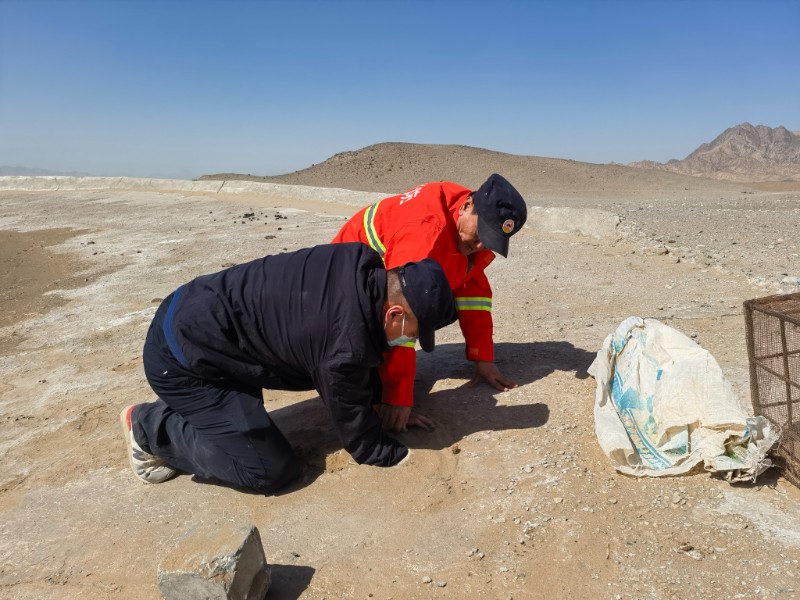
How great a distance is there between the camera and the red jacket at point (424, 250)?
318cm

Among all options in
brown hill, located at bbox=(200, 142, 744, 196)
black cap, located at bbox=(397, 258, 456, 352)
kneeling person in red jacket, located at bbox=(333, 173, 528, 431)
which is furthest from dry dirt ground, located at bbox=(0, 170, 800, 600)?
brown hill, located at bbox=(200, 142, 744, 196)

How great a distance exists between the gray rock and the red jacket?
3.85 feet

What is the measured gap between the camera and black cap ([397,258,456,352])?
2.52 meters

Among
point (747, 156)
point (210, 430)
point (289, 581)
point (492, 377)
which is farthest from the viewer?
point (747, 156)

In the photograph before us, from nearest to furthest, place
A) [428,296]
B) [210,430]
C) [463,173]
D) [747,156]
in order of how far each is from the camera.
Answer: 1. [428,296]
2. [210,430]
3. [463,173]
4. [747,156]

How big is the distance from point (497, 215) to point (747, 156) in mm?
39188

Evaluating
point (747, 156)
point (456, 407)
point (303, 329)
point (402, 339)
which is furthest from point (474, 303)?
point (747, 156)

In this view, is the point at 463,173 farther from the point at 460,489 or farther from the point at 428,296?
the point at 428,296

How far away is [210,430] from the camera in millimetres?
3068

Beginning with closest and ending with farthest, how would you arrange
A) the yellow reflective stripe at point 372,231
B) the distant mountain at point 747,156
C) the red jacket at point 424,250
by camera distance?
1. the red jacket at point 424,250
2. the yellow reflective stripe at point 372,231
3. the distant mountain at point 747,156

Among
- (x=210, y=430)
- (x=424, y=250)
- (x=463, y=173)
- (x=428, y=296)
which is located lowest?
(x=210, y=430)

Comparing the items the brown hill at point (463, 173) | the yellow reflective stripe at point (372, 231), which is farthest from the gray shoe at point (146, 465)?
the brown hill at point (463, 173)

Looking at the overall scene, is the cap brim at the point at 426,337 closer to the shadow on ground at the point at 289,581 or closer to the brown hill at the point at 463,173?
the shadow on ground at the point at 289,581

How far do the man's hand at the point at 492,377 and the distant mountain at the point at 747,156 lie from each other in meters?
34.4
